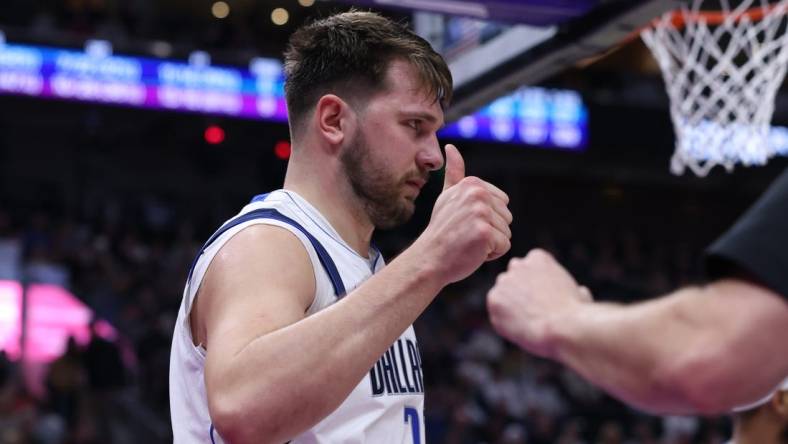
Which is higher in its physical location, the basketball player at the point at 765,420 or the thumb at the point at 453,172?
the thumb at the point at 453,172

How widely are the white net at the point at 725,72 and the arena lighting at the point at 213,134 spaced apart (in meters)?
11.5

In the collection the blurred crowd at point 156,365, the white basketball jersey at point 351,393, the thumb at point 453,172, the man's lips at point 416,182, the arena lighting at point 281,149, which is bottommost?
the blurred crowd at point 156,365

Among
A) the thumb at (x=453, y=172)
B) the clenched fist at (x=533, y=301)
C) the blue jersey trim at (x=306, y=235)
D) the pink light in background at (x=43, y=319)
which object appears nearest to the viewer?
the clenched fist at (x=533, y=301)

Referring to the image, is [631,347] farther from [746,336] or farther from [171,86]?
[171,86]

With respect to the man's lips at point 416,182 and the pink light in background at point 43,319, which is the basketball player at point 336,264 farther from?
the pink light in background at point 43,319

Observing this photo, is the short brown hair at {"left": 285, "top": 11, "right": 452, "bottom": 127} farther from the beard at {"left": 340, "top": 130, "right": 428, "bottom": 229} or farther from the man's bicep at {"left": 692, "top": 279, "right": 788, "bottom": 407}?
the man's bicep at {"left": 692, "top": 279, "right": 788, "bottom": 407}

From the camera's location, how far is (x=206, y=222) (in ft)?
56.5

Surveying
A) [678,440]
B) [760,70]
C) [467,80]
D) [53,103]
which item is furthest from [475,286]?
[467,80]

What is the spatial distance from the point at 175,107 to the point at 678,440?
742 cm

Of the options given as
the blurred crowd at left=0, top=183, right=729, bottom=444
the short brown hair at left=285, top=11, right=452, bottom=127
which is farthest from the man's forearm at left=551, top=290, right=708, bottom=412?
the blurred crowd at left=0, top=183, right=729, bottom=444

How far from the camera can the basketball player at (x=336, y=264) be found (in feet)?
8.13

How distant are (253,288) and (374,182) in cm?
60

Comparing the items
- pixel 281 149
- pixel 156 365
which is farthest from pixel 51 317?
pixel 281 149

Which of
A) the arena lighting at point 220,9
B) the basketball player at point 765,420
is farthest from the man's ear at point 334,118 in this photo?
the arena lighting at point 220,9
